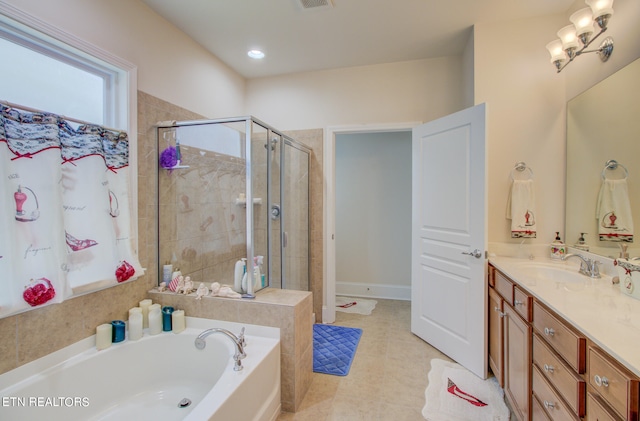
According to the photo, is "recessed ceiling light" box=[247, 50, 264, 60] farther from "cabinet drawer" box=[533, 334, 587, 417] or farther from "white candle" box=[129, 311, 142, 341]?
"cabinet drawer" box=[533, 334, 587, 417]

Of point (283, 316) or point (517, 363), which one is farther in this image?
point (283, 316)

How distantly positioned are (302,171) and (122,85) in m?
1.64

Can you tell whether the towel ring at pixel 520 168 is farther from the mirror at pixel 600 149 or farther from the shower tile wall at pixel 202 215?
the shower tile wall at pixel 202 215

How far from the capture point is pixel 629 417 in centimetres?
81

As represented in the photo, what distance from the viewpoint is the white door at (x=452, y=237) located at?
2.17m

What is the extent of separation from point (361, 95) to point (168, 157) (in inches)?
79.4

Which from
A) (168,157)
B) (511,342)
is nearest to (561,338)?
(511,342)

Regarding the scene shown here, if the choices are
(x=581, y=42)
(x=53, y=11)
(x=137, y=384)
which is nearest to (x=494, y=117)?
(x=581, y=42)

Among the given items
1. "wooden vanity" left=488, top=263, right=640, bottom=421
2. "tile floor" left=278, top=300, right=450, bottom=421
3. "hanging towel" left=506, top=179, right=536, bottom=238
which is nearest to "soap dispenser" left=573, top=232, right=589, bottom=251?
"hanging towel" left=506, top=179, right=536, bottom=238

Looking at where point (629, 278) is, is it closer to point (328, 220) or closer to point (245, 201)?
point (245, 201)

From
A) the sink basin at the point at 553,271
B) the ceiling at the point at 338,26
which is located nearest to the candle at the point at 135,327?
the ceiling at the point at 338,26

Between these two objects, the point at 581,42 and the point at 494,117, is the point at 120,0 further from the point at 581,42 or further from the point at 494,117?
the point at 581,42

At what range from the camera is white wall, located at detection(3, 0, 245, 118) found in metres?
1.62

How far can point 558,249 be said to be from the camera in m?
2.16
